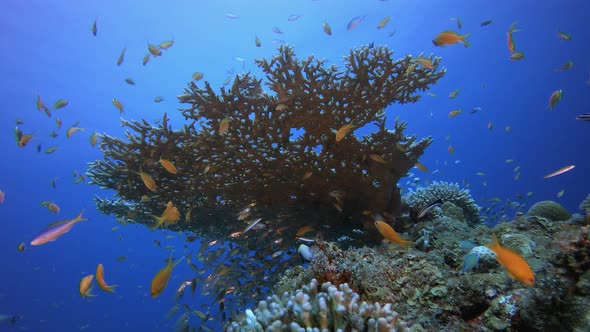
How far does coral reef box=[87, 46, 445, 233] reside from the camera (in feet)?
18.2

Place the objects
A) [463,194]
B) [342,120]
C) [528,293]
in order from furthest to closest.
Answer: [463,194], [342,120], [528,293]

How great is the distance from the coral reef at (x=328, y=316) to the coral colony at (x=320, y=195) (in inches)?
18.1

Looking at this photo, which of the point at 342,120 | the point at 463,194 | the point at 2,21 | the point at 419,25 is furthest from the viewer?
the point at 419,25

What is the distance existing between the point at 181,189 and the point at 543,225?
6.63m

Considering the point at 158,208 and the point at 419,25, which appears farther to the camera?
the point at 419,25

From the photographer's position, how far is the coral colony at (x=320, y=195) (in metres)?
3.32

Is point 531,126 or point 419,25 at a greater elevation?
point 531,126

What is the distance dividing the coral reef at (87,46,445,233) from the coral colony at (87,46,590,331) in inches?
1.0

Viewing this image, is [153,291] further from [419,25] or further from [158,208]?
[419,25]

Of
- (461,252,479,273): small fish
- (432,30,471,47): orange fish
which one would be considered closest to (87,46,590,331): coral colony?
(461,252,479,273): small fish

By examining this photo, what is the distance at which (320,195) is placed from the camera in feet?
20.9

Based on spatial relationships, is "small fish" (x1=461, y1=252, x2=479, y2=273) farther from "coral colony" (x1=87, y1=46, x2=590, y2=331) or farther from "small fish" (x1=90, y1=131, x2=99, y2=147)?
"small fish" (x1=90, y1=131, x2=99, y2=147)

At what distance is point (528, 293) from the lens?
2.81 metres

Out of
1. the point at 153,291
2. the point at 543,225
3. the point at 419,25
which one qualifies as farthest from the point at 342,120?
the point at 419,25
